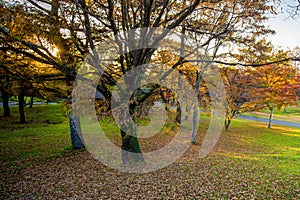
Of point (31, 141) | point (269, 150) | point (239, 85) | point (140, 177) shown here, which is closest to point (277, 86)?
point (239, 85)

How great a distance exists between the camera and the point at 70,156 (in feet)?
28.0

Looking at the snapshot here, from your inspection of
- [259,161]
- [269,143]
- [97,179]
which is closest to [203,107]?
[97,179]

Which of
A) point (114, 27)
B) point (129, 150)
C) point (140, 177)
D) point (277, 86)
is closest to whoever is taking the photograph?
point (114, 27)

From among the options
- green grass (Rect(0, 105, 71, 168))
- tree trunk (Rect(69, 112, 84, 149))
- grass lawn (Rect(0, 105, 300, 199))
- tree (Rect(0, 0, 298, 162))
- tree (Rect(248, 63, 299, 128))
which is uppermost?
tree (Rect(0, 0, 298, 162))

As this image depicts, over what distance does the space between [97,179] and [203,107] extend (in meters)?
3.84

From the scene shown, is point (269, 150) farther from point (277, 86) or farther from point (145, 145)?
point (145, 145)

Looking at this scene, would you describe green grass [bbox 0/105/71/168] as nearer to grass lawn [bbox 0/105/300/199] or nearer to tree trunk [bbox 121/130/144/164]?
grass lawn [bbox 0/105/300/199]

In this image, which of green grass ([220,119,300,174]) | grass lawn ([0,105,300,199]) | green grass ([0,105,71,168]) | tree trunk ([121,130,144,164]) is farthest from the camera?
green grass ([0,105,71,168])

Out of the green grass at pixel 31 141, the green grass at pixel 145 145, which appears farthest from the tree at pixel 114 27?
the green grass at pixel 31 141

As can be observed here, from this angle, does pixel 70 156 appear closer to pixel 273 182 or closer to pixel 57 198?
pixel 57 198

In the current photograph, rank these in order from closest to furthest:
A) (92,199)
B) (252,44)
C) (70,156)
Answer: (92,199)
(252,44)
(70,156)

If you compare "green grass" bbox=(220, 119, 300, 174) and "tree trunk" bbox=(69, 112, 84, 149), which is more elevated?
"tree trunk" bbox=(69, 112, 84, 149)

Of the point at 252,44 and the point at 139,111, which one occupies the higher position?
the point at 252,44

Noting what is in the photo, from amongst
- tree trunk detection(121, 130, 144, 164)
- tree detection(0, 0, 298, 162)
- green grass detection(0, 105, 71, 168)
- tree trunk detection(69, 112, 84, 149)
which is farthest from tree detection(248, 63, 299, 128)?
green grass detection(0, 105, 71, 168)
